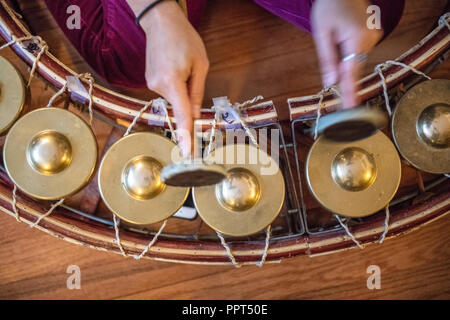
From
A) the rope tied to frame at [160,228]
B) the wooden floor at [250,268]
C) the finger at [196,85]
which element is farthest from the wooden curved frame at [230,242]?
the wooden floor at [250,268]

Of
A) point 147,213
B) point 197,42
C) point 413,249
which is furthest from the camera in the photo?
point 413,249

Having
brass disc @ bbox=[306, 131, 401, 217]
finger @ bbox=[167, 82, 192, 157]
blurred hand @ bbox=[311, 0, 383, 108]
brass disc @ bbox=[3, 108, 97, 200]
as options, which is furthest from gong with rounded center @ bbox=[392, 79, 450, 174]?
brass disc @ bbox=[3, 108, 97, 200]

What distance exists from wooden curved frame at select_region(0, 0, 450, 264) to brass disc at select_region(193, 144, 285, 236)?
0.25 feet

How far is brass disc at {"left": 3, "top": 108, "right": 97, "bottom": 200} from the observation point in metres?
0.85

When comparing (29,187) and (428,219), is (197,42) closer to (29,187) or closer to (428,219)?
(29,187)

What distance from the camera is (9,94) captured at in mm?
885

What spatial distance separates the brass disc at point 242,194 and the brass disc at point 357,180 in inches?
3.4

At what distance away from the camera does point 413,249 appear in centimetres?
118

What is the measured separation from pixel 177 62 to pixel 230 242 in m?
0.44

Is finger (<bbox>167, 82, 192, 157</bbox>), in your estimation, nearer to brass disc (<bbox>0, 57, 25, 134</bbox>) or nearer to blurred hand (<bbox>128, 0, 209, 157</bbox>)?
blurred hand (<bbox>128, 0, 209, 157</bbox>)

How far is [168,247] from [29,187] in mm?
339

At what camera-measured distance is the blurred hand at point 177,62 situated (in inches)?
27.8
